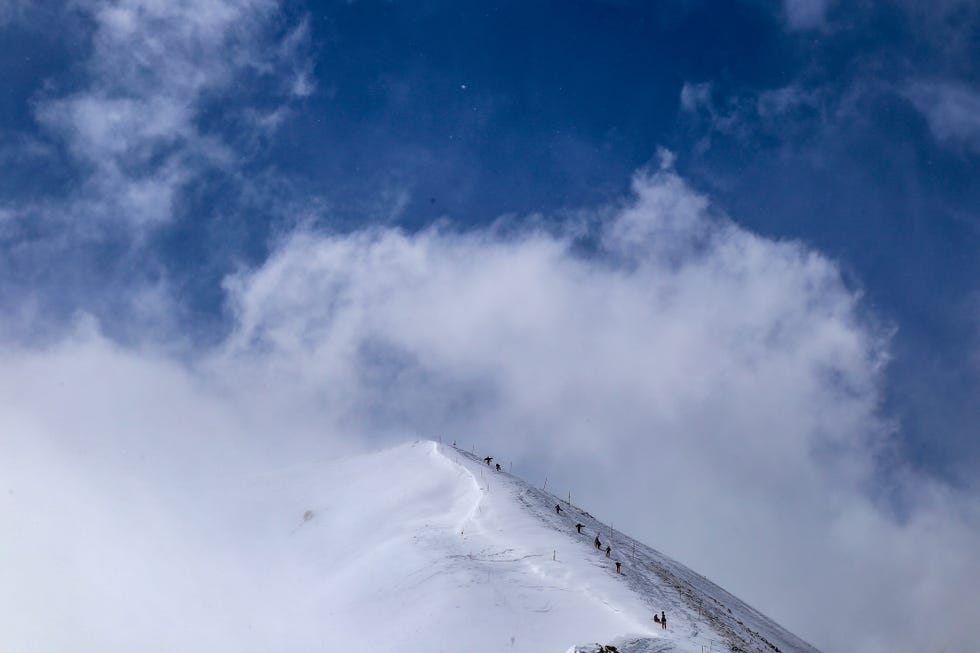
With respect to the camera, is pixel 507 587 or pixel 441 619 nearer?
pixel 441 619

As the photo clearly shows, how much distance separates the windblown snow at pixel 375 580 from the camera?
26562mm

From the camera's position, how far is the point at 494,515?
34.7 m

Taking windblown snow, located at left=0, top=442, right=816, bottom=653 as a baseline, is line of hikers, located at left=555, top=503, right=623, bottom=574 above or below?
above

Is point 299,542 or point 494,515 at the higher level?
point 494,515

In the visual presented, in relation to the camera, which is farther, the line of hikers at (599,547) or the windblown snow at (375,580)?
the line of hikers at (599,547)

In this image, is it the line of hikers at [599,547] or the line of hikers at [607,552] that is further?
the line of hikers at [599,547]

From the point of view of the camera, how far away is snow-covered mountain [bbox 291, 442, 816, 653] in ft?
84.4

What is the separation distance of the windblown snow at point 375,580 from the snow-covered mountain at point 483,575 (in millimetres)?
77

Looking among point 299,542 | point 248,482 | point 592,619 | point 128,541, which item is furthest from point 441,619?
point 248,482

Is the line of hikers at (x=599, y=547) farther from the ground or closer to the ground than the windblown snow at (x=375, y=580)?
farther from the ground

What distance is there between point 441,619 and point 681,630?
302 inches

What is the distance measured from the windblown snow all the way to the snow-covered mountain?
0.25 feet

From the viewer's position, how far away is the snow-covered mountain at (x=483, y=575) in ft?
84.4

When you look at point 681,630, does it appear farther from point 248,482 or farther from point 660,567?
point 248,482
